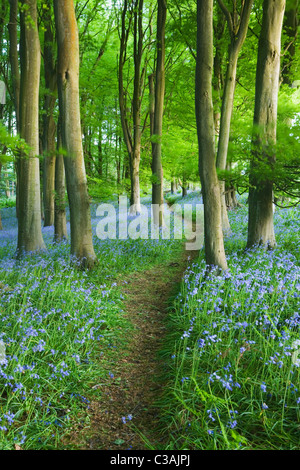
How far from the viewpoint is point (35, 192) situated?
29.2 feet

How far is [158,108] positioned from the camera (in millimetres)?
11547

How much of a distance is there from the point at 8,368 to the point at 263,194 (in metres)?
6.37

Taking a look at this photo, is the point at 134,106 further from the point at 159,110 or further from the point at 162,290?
the point at 162,290

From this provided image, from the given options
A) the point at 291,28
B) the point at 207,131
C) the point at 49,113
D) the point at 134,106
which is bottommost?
the point at 207,131

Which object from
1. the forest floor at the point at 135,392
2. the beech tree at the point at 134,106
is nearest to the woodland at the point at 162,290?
the forest floor at the point at 135,392

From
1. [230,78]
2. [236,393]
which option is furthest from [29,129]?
[236,393]

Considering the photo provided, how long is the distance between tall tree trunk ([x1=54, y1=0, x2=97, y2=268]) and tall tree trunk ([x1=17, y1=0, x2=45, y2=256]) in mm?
1751

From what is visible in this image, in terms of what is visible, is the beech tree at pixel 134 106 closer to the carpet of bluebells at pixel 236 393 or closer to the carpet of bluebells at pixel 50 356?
the carpet of bluebells at pixel 50 356

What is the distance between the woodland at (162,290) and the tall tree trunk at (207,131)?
0.08 feet

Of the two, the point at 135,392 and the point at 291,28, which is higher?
the point at 291,28

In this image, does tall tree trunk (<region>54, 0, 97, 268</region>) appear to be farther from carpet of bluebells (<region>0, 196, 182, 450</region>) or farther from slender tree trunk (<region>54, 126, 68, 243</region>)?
slender tree trunk (<region>54, 126, 68, 243</region>)

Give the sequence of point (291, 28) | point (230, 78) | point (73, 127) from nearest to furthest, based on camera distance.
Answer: point (73, 127), point (230, 78), point (291, 28)

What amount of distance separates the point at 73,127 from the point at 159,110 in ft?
17.3

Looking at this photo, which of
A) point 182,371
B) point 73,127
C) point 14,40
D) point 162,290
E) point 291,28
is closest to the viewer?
point 182,371
